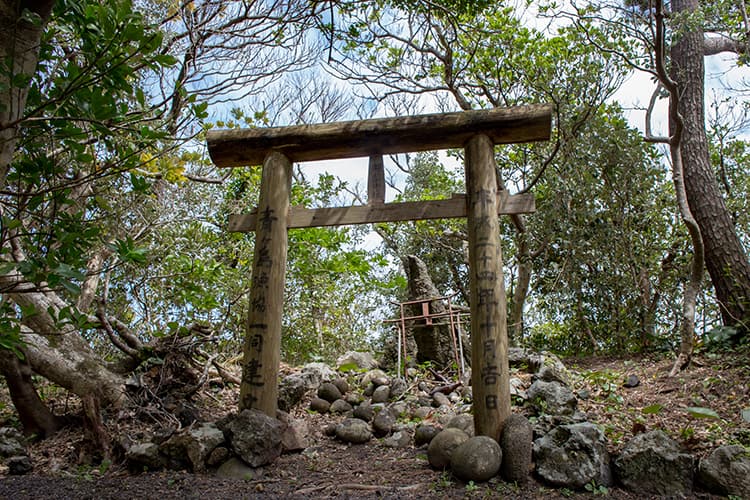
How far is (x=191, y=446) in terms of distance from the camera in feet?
11.3

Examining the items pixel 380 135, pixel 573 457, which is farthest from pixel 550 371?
pixel 380 135

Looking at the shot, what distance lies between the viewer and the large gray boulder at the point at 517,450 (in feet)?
10.2

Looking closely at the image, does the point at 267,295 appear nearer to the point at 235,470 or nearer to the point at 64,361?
the point at 235,470

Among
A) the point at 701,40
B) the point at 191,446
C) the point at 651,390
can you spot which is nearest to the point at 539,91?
the point at 701,40

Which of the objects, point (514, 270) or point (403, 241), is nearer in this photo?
point (514, 270)

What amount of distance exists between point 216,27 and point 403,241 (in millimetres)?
6856

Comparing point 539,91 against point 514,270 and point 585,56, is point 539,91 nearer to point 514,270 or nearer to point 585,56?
point 585,56

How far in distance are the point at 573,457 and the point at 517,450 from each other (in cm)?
34

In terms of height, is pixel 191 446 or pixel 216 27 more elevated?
pixel 216 27

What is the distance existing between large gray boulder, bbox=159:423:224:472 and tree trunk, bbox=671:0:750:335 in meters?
5.43

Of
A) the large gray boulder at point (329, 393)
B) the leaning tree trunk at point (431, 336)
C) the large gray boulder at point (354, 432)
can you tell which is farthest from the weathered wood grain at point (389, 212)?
the leaning tree trunk at point (431, 336)

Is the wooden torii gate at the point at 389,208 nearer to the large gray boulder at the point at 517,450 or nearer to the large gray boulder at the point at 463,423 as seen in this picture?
the large gray boulder at the point at 517,450

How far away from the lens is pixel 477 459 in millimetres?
3109

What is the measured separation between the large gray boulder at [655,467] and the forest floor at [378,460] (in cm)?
12
